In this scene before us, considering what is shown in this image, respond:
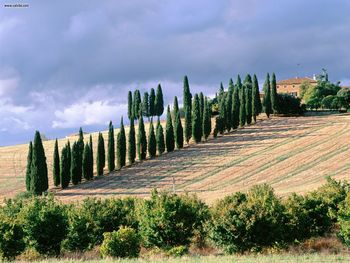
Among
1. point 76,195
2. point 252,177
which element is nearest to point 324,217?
point 252,177

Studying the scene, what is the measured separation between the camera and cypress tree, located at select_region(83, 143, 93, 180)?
7188 cm

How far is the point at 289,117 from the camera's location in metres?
101

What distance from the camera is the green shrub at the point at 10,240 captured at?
2653cm

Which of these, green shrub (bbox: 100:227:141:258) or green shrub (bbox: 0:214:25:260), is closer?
green shrub (bbox: 100:227:141:258)

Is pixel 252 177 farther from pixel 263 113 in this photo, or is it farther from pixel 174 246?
pixel 263 113

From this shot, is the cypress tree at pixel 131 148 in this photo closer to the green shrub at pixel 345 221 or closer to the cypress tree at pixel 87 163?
the cypress tree at pixel 87 163

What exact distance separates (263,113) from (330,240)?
79.5 meters

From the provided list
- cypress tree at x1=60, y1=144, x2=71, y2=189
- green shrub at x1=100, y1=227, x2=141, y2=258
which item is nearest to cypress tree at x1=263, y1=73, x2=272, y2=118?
cypress tree at x1=60, y1=144, x2=71, y2=189

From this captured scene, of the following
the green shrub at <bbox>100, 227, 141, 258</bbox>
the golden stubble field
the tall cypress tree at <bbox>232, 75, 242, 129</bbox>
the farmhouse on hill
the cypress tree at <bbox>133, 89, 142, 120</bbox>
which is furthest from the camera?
the farmhouse on hill

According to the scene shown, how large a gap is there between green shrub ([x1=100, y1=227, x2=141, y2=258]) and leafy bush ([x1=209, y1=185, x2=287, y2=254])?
3976mm

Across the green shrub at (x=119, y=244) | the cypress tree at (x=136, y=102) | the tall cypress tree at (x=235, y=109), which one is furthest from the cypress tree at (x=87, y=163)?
the green shrub at (x=119, y=244)

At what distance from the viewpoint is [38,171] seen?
6519 cm

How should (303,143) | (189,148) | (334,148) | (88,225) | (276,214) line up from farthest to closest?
1. (189,148)
2. (303,143)
3. (334,148)
4. (88,225)
5. (276,214)

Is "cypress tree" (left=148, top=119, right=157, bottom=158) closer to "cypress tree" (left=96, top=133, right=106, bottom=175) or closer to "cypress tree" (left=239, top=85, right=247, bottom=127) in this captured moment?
"cypress tree" (left=96, top=133, right=106, bottom=175)
